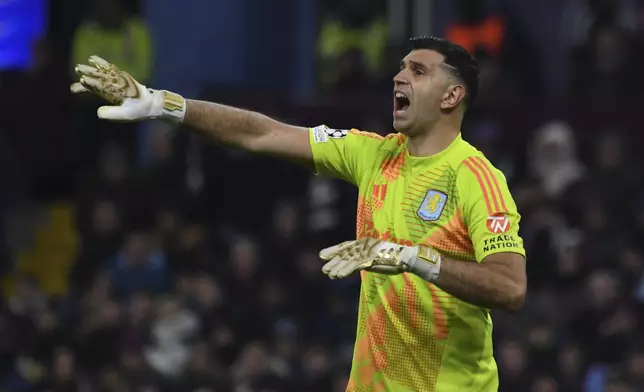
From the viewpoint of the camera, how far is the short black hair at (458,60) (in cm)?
647

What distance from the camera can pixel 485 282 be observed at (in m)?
5.82

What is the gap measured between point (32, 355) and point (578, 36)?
6299mm

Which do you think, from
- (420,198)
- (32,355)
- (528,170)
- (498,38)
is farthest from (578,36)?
(420,198)

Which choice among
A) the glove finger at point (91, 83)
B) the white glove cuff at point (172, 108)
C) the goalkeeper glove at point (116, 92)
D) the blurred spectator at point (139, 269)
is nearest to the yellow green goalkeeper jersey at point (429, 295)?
the white glove cuff at point (172, 108)

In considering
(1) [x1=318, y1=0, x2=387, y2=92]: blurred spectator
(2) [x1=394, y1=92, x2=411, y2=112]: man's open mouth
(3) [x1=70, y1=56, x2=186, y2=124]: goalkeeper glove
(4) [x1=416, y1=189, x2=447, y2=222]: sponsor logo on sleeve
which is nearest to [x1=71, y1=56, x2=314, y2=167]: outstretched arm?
(3) [x1=70, y1=56, x2=186, y2=124]: goalkeeper glove

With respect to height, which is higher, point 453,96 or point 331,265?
point 453,96

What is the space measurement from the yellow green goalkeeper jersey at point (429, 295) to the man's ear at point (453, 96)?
137mm

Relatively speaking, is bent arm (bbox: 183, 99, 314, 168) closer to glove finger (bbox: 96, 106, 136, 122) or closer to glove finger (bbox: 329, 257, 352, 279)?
glove finger (bbox: 96, 106, 136, 122)

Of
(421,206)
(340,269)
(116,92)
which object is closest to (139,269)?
(116,92)

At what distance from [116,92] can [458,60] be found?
137cm

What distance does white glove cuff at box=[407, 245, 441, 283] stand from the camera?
18.9 ft

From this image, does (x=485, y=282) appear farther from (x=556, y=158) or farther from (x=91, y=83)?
(x=556, y=158)

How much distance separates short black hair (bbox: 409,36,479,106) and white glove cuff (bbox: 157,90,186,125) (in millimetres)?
998

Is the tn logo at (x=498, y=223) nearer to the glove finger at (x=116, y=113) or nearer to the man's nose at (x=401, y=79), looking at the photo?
the man's nose at (x=401, y=79)
